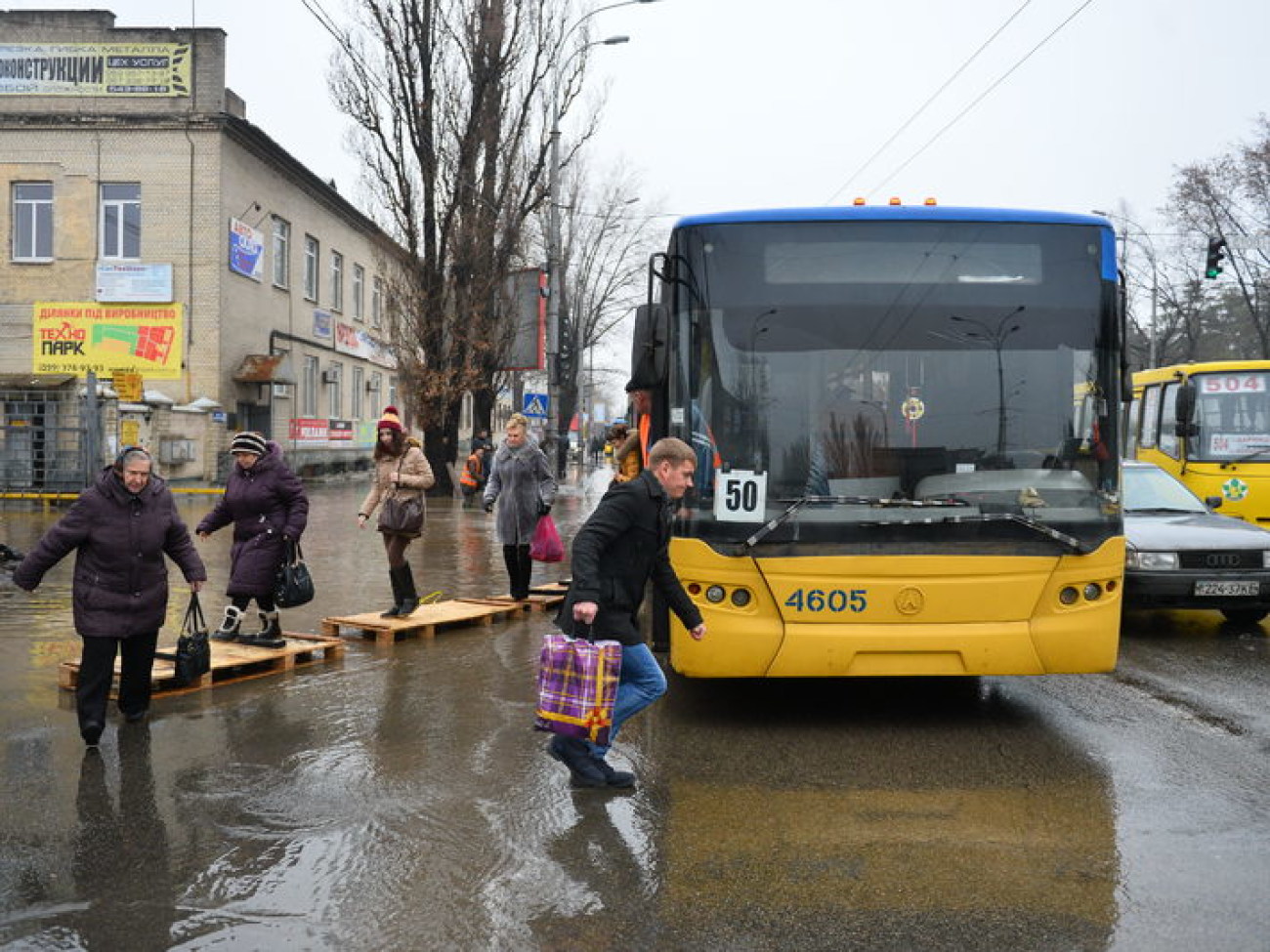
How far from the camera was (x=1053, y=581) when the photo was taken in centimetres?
638

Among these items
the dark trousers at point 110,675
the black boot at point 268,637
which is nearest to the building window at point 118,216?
the black boot at point 268,637

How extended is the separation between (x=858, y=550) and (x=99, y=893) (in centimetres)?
387

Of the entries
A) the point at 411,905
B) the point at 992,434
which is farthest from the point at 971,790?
the point at 411,905

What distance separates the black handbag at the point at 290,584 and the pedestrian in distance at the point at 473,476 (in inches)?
200

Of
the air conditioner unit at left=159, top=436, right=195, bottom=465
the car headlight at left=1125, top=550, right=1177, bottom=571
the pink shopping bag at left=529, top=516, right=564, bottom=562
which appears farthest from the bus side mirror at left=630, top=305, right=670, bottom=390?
the air conditioner unit at left=159, top=436, right=195, bottom=465

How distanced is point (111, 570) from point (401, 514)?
11.3ft

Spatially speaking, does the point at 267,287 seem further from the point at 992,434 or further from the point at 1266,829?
the point at 1266,829

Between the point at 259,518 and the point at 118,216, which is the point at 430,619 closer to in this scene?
the point at 259,518

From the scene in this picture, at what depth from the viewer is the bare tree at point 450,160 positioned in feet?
92.2

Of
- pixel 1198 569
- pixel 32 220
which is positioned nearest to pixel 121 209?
pixel 32 220

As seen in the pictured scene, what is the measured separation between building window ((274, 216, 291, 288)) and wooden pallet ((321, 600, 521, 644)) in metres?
25.6

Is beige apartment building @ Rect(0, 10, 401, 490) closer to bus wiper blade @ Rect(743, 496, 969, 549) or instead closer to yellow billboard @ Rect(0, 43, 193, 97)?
yellow billboard @ Rect(0, 43, 193, 97)

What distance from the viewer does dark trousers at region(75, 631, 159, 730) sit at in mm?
6074

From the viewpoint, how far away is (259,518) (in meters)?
8.21
